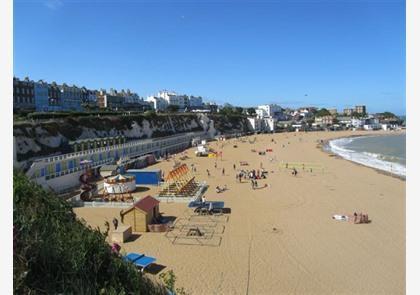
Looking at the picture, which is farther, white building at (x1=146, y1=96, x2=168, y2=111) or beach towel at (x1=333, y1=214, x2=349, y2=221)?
white building at (x1=146, y1=96, x2=168, y2=111)

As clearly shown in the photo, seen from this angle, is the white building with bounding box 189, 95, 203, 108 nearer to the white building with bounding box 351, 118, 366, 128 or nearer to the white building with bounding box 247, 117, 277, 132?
the white building with bounding box 247, 117, 277, 132

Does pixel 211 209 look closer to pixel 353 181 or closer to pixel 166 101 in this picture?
pixel 353 181

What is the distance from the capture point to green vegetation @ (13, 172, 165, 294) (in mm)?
3523

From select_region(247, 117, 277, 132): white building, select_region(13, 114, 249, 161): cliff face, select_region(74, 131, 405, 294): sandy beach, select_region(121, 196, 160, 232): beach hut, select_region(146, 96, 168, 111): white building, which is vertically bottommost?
select_region(74, 131, 405, 294): sandy beach

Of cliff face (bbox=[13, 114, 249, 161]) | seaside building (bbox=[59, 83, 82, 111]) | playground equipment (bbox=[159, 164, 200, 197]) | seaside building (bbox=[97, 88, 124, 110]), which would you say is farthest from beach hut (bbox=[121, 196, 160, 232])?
seaside building (bbox=[97, 88, 124, 110])

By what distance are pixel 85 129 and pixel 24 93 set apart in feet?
96.6

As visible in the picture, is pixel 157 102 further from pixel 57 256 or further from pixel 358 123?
pixel 57 256

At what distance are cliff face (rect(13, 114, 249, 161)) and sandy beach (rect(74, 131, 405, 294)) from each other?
1468 centimetres

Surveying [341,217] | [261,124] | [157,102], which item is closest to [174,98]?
[157,102]

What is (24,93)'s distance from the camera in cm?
6188
